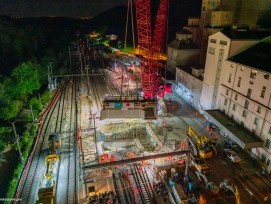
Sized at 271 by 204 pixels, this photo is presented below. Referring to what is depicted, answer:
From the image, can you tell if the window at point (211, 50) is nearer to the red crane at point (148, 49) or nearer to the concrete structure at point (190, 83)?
the concrete structure at point (190, 83)

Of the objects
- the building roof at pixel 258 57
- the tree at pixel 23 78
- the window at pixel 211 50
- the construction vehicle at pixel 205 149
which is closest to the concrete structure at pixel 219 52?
the window at pixel 211 50

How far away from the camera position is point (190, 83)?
158 ft

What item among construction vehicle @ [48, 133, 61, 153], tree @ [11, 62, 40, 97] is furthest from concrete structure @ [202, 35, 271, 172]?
tree @ [11, 62, 40, 97]

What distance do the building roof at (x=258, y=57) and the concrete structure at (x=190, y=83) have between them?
1021 cm

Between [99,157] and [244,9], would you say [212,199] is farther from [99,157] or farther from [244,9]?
[244,9]

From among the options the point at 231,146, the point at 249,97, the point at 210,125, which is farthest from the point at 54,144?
the point at 249,97

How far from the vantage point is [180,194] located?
23406 millimetres

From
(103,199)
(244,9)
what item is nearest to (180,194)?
(103,199)

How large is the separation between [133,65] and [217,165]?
166 ft

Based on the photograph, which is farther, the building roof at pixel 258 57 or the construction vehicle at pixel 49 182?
the building roof at pixel 258 57

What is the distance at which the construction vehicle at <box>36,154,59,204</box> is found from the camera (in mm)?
23578

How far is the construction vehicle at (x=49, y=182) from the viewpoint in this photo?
2358 centimetres

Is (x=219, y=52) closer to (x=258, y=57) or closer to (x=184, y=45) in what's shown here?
(x=258, y=57)

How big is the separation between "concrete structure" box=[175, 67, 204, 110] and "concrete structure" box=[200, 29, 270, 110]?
236 cm
